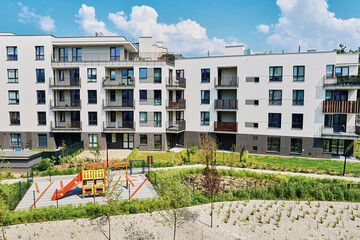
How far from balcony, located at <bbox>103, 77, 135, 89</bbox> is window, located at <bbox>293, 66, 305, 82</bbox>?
20.0 meters

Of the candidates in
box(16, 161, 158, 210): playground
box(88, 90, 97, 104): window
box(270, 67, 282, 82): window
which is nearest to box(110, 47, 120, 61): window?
→ box(88, 90, 97, 104): window

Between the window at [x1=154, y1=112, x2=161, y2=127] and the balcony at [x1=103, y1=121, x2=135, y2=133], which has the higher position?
the window at [x1=154, y1=112, x2=161, y2=127]

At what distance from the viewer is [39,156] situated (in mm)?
23953

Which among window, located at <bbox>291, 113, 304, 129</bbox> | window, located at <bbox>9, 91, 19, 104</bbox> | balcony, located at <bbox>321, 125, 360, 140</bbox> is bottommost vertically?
balcony, located at <bbox>321, 125, 360, 140</bbox>

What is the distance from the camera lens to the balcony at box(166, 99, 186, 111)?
103 ft

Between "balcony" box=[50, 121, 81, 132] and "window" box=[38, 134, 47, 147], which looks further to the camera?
"window" box=[38, 134, 47, 147]

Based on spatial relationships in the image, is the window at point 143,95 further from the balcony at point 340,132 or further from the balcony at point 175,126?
the balcony at point 340,132

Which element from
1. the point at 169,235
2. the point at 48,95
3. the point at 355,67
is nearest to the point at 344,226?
the point at 169,235

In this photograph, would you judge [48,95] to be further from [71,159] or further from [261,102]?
[261,102]

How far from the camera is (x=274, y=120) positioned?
30.0 meters

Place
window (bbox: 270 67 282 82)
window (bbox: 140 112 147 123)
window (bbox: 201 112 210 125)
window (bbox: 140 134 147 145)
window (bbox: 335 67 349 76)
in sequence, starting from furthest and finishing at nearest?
1. window (bbox: 201 112 210 125)
2. window (bbox: 140 134 147 145)
3. window (bbox: 140 112 147 123)
4. window (bbox: 270 67 282 82)
5. window (bbox: 335 67 349 76)

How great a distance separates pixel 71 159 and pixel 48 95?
11.7 metres

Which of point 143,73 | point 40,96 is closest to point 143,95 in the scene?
Answer: point 143,73

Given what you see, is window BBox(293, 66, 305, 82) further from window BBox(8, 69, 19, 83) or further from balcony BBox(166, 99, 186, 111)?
window BBox(8, 69, 19, 83)
